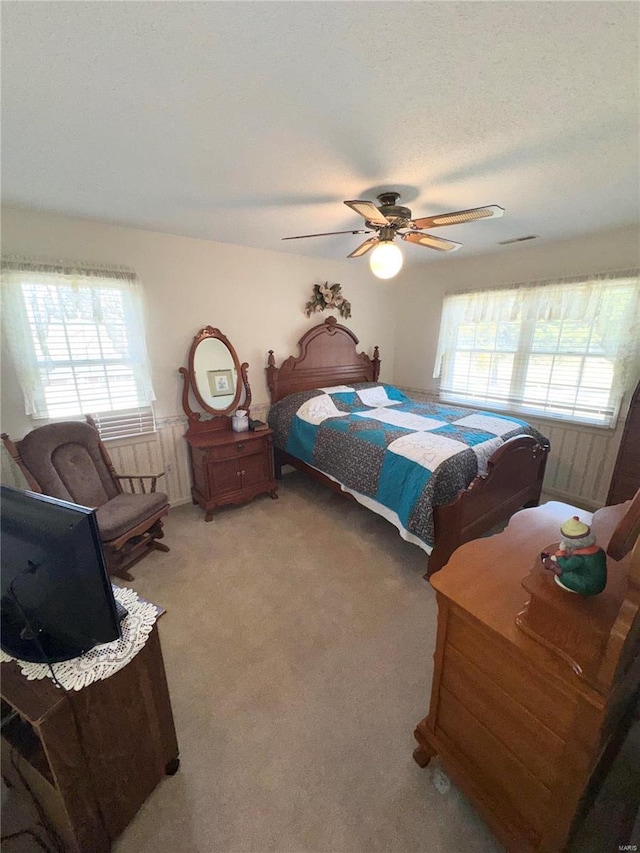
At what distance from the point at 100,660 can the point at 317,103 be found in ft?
6.32

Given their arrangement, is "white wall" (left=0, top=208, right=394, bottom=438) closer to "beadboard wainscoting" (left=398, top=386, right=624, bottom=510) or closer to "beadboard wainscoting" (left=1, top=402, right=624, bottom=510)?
"beadboard wainscoting" (left=1, top=402, right=624, bottom=510)

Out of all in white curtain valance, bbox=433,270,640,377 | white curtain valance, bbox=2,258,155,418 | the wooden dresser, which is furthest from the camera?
white curtain valance, bbox=433,270,640,377

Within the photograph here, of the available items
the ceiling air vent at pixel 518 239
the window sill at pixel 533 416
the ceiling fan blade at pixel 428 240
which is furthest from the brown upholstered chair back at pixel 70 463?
the ceiling air vent at pixel 518 239

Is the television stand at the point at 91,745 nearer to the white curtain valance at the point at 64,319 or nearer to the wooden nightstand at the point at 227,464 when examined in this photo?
the wooden nightstand at the point at 227,464

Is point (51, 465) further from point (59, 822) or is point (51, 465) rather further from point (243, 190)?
point (243, 190)

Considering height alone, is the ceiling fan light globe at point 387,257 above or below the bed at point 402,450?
above

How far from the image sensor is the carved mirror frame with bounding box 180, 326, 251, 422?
9.73 ft

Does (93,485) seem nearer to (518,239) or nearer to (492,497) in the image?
(492,497)

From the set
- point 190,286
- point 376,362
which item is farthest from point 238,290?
point 376,362

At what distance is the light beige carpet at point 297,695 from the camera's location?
1116 mm

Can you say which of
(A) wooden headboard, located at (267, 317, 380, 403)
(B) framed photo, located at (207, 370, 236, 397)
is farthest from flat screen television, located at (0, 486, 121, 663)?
(A) wooden headboard, located at (267, 317, 380, 403)

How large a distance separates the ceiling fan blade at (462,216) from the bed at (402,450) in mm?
1350

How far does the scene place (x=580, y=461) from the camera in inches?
122

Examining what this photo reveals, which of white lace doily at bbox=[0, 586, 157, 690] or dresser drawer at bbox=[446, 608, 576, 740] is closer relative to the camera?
dresser drawer at bbox=[446, 608, 576, 740]
